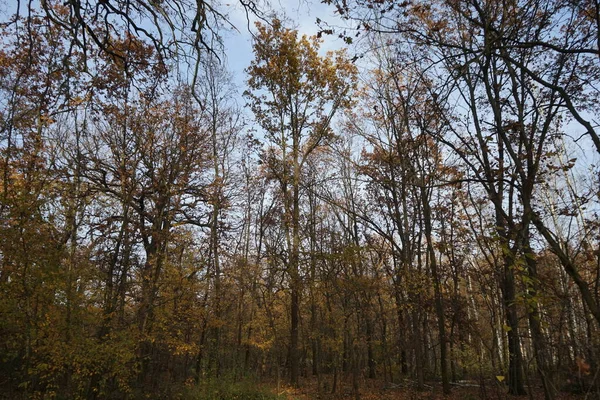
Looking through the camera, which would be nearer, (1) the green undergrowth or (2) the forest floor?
(2) the forest floor

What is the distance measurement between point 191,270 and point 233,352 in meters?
8.98

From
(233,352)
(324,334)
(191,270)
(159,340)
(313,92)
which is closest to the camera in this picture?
(159,340)

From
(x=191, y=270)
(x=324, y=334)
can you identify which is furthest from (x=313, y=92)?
(x=324, y=334)

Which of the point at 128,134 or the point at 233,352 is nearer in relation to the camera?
the point at 128,134

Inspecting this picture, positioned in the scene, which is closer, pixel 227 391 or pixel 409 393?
pixel 409 393

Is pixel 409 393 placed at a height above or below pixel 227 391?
above

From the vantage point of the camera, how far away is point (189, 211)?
14.8 meters

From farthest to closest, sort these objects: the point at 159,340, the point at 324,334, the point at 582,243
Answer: the point at 324,334 < the point at 159,340 < the point at 582,243

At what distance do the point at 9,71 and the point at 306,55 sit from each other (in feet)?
Answer: 32.8

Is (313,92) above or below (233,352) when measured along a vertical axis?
above

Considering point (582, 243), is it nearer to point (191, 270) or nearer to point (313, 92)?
point (191, 270)

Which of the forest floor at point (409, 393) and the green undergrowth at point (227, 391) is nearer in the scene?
the forest floor at point (409, 393)

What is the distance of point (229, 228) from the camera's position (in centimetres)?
1494

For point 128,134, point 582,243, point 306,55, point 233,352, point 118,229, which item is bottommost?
point 233,352
